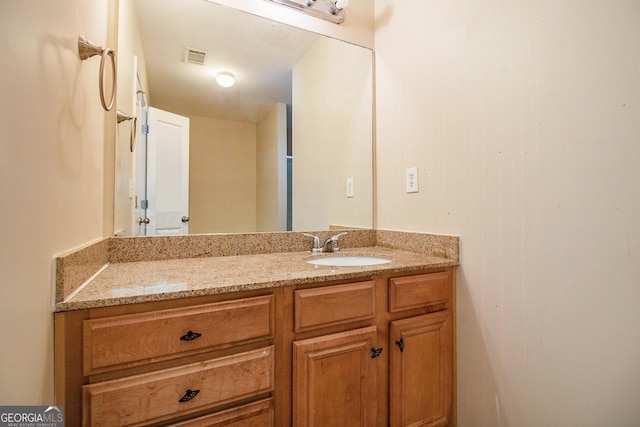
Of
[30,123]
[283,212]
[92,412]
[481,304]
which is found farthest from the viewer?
[283,212]

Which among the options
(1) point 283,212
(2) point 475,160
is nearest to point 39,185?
(1) point 283,212

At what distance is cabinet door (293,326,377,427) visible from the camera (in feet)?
2.94

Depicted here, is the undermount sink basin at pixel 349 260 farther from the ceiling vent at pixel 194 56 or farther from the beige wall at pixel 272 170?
the ceiling vent at pixel 194 56

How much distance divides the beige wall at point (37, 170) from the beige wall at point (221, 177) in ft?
1.69

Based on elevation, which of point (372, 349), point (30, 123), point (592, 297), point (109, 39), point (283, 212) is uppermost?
point (109, 39)

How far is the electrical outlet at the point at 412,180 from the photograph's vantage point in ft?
4.57

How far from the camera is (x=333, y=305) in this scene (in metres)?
0.96

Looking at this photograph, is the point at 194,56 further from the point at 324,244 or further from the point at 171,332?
the point at 171,332

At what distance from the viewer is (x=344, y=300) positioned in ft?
3.22

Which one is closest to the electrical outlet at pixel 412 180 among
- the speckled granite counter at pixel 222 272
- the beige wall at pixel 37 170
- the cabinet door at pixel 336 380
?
the speckled granite counter at pixel 222 272

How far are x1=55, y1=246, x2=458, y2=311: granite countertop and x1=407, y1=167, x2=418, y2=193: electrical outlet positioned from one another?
0.32m

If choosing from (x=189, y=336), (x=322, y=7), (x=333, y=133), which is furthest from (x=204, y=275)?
(x=322, y=7)

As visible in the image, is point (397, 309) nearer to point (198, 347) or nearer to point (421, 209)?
point (421, 209)

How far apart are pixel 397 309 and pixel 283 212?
75cm
